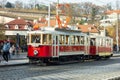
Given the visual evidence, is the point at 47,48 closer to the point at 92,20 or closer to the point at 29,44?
the point at 29,44

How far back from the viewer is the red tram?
1241 inches

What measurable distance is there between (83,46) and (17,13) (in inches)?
4601

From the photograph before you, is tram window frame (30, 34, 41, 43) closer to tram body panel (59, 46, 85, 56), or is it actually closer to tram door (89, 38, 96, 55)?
tram body panel (59, 46, 85, 56)

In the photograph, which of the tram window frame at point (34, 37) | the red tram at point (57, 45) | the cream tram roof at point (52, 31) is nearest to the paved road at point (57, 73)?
the red tram at point (57, 45)

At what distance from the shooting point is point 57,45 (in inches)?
1291

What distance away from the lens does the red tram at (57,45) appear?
103 feet

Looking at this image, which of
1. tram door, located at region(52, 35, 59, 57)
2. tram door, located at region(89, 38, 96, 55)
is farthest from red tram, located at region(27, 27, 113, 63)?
tram door, located at region(89, 38, 96, 55)

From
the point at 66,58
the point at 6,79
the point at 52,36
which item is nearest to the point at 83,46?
the point at 66,58

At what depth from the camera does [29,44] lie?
105 feet

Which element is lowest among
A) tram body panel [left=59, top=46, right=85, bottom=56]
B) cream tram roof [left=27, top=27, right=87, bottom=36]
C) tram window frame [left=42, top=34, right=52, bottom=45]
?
tram body panel [left=59, top=46, right=85, bottom=56]

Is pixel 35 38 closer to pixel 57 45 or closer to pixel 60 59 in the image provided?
pixel 57 45

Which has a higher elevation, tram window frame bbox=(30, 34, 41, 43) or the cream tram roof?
the cream tram roof

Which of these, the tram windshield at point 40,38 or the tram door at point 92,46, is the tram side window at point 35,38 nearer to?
the tram windshield at point 40,38

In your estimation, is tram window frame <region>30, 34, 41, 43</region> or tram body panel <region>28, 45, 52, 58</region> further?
tram window frame <region>30, 34, 41, 43</region>
